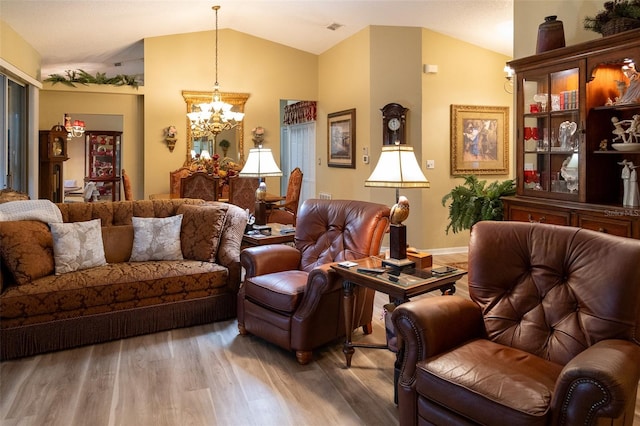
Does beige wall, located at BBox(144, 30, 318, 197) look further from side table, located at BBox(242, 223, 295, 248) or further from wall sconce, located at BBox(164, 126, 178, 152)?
side table, located at BBox(242, 223, 295, 248)

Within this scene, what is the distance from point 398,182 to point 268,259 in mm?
1155

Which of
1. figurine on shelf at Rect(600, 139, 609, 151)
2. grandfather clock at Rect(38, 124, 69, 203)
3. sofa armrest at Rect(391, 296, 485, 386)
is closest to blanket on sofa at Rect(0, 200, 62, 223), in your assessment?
sofa armrest at Rect(391, 296, 485, 386)

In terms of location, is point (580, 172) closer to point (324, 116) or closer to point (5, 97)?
point (324, 116)

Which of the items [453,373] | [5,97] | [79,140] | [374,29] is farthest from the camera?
[79,140]

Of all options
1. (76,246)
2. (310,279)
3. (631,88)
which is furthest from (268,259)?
(631,88)

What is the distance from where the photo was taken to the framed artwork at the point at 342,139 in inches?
257

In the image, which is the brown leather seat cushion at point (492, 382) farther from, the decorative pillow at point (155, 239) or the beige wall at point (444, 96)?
the beige wall at point (444, 96)

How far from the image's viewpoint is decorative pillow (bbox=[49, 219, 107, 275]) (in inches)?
135

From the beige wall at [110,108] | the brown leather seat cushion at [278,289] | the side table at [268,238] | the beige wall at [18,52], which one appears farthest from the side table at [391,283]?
the beige wall at [110,108]

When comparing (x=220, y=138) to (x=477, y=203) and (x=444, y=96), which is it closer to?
(x=444, y=96)

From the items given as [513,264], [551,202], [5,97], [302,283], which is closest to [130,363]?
[302,283]

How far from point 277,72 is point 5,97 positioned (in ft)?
12.0

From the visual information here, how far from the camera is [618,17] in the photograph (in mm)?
3182

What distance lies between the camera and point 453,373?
1914mm
